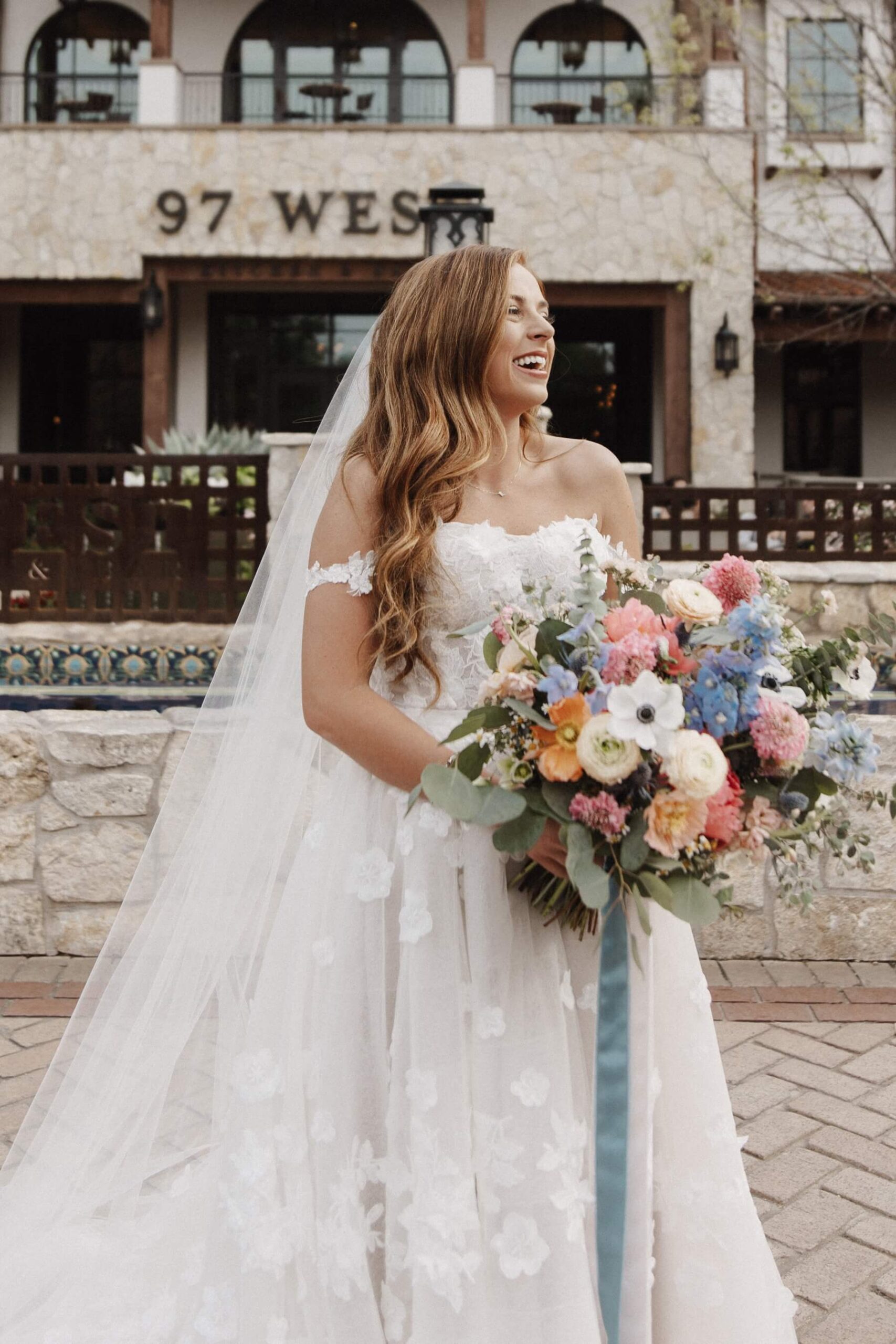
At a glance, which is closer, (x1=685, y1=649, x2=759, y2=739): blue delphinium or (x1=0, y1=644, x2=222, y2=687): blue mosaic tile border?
(x1=685, y1=649, x2=759, y2=739): blue delphinium

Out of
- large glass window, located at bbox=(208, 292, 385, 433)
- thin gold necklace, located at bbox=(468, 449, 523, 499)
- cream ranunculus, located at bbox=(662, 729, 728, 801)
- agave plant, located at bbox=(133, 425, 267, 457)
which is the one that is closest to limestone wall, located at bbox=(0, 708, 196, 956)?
thin gold necklace, located at bbox=(468, 449, 523, 499)

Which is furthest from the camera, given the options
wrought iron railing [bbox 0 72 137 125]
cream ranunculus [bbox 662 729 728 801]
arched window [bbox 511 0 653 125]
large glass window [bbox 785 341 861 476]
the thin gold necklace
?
large glass window [bbox 785 341 861 476]

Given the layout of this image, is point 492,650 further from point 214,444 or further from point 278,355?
point 278,355

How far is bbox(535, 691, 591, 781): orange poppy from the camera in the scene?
1.73m

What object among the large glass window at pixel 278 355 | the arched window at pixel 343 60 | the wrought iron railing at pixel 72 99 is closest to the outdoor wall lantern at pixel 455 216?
the large glass window at pixel 278 355

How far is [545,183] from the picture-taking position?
48.0ft

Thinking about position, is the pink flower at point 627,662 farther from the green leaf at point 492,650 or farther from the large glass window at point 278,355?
the large glass window at point 278,355

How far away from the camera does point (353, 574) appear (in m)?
2.13

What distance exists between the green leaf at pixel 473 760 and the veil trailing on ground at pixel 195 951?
2.68 ft

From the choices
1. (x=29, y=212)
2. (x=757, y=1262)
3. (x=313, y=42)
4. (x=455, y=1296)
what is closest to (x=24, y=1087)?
(x=455, y=1296)

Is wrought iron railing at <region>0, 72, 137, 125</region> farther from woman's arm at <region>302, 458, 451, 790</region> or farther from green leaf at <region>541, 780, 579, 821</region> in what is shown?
green leaf at <region>541, 780, 579, 821</region>

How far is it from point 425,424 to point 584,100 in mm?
16269

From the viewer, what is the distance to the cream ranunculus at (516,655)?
5.91 ft

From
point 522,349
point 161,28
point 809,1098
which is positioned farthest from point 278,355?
point 522,349
